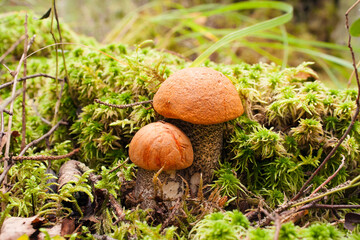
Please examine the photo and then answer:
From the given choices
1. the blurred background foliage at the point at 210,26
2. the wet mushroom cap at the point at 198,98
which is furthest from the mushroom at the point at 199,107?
the blurred background foliage at the point at 210,26

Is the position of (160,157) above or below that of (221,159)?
above

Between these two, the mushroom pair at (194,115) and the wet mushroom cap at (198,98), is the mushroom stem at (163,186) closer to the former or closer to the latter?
the mushroom pair at (194,115)

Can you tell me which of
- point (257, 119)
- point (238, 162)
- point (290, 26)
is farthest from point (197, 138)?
point (290, 26)

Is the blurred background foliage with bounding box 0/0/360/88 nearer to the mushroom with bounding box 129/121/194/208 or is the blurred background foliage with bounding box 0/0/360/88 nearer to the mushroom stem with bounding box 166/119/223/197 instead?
the mushroom stem with bounding box 166/119/223/197

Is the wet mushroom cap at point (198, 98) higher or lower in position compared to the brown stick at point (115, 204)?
higher

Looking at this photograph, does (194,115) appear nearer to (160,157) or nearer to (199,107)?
(199,107)

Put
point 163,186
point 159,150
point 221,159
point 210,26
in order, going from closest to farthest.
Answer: point 159,150 → point 163,186 → point 221,159 → point 210,26

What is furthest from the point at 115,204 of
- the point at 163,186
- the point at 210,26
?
the point at 210,26
